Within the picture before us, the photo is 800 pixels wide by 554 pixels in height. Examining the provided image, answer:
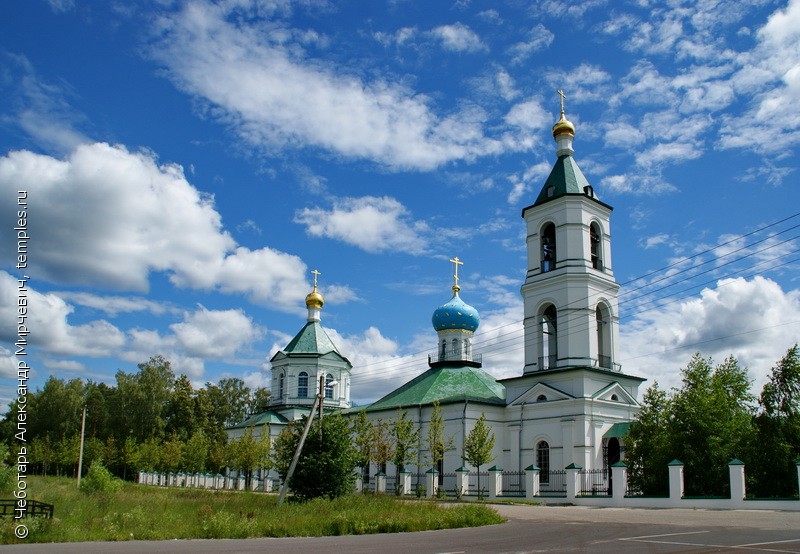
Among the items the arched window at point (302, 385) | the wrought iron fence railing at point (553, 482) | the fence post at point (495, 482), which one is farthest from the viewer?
the arched window at point (302, 385)

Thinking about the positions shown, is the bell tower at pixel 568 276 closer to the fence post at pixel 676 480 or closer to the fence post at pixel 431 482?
the fence post at pixel 431 482

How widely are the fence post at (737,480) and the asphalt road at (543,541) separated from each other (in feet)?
18.1

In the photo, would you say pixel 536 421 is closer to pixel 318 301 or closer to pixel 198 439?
pixel 318 301

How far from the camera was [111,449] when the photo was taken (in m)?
59.5

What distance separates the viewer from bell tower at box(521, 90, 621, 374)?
3148cm

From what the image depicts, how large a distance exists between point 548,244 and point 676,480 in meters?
13.8

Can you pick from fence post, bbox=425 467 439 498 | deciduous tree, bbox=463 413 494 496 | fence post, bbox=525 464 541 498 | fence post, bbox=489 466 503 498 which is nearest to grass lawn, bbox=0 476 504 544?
fence post, bbox=525 464 541 498

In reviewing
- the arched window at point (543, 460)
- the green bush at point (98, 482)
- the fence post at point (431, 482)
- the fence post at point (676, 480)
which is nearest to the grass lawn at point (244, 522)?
the fence post at point (676, 480)

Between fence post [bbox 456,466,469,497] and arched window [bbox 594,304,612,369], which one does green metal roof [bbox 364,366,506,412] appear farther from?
arched window [bbox 594,304,612,369]

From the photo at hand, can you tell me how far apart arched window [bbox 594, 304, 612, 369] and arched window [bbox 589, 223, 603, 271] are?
1995 millimetres

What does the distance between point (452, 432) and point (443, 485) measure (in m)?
2.69

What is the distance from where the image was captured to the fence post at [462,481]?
103 feet

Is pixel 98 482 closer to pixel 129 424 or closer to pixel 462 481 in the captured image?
pixel 462 481

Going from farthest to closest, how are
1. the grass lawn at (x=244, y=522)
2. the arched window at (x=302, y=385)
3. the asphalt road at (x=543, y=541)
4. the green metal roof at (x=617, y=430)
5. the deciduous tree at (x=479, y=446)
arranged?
the arched window at (x=302, y=385) → the deciduous tree at (x=479, y=446) → the green metal roof at (x=617, y=430) → the grass lawn at (x=244, y=522) → the asphalt road at (x=543, y=541)
